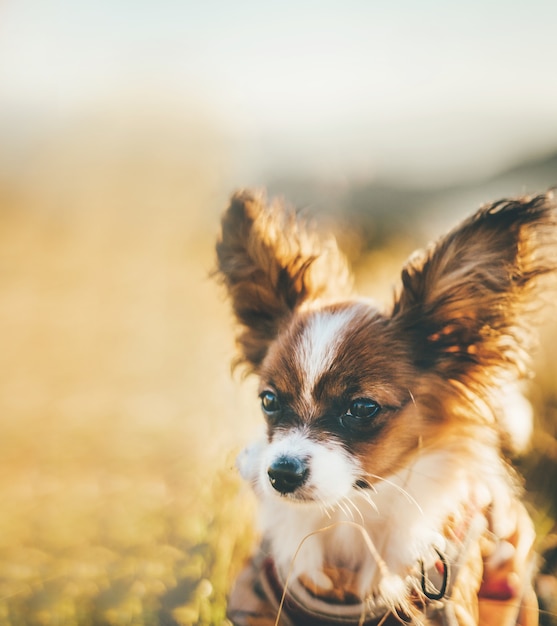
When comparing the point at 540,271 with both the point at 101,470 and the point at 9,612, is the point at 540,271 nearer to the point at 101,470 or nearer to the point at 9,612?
the point at 9,612

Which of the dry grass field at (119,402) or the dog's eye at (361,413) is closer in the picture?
the dog's eye at (361,413)

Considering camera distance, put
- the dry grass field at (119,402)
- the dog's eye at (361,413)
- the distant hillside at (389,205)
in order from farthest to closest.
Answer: the distant hillside at (389,205), the dry grass field at (119,402), the dog's eye at (361,413)

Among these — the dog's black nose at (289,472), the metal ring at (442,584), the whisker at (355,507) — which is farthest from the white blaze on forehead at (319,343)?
the metal ring at (442,584)

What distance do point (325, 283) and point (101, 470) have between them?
2336mm

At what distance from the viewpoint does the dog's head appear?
180cm

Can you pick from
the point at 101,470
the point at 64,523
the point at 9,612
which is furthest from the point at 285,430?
the point at 101,470

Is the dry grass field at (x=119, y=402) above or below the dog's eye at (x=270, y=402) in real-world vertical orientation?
below

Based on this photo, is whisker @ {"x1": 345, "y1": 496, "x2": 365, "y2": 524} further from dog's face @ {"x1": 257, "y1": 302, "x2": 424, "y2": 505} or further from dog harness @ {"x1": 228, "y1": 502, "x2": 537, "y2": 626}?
dog harness @ {"x1": 228, "y1": 502, "x2": 537, "y2": 626}

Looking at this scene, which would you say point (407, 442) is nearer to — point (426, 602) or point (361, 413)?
point (361, 413)

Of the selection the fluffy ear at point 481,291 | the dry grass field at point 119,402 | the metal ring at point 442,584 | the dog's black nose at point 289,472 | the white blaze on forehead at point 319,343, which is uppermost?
the fluffy ear at point 481,291

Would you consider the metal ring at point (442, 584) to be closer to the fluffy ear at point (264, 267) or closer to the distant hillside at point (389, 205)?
the fluffy ear at point (264, 267)

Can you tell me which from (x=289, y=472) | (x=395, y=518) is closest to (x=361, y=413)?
(x=289, y=472)

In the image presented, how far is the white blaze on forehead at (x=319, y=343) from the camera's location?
6.45 feet

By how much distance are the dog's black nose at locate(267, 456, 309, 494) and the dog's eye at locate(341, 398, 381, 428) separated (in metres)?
0.22
